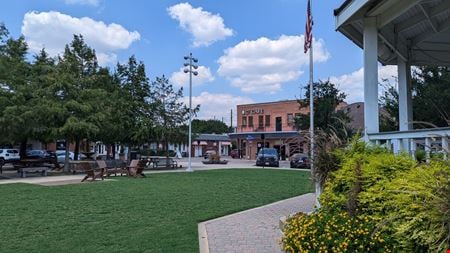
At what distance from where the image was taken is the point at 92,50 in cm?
2970

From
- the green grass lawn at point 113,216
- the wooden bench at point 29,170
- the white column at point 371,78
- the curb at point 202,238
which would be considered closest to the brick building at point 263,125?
the wooden bench at point 29,170

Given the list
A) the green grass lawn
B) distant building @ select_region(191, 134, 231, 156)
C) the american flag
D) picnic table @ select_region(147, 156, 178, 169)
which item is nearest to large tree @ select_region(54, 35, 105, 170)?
picnic table @ select_region(147, 156, 178, 169)

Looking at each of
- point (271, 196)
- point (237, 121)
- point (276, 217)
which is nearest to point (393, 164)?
point (276, 217)

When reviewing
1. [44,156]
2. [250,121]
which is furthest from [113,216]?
[250,121]

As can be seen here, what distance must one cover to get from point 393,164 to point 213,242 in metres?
3.24

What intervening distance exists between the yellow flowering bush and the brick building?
53.8m

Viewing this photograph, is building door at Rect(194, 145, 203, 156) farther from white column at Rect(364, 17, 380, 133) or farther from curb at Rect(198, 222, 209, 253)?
white column at Rect(364, 17, 380, 133)

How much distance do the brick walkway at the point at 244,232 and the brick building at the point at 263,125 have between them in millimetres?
49147

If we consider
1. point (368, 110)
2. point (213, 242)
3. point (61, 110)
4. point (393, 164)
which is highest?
point (61, 110)

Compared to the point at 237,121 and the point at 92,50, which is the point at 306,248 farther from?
the point at 237,121

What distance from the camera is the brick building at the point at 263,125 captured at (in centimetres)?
6044

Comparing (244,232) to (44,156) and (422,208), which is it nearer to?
(422,208)

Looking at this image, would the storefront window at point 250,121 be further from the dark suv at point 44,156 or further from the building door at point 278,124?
the dark suv at point 44,156

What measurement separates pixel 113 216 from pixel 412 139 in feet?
20.9
